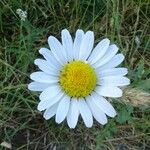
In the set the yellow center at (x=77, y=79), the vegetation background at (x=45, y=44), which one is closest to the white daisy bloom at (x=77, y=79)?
the yellow center at (x=77, y=79)

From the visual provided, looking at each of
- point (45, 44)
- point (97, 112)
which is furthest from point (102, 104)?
point (45, 44)

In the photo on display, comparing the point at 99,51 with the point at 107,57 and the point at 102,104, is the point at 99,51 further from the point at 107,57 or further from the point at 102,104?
the point at 102,104

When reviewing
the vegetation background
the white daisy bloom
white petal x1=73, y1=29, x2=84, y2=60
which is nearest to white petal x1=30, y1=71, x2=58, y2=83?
the white daisy bloom

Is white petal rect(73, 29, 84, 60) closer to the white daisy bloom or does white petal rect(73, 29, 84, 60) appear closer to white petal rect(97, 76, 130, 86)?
the white daisy bloom

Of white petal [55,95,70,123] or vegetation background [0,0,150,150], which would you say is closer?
white petal [55,95,70,123]

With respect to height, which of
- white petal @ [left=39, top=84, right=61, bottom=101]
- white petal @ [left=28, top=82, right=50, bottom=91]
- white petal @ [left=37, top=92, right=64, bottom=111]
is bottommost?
white petal @ [left=37, top=92, right=64, bottom=111]

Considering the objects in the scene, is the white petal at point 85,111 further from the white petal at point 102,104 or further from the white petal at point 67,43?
the white petal at point 67,43

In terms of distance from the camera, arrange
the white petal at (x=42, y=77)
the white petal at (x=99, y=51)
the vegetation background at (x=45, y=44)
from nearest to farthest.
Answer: the white petal at (x=42, y=77), the white petal at (x=99, y=51), the vegetation background at (x=45, y=44)
